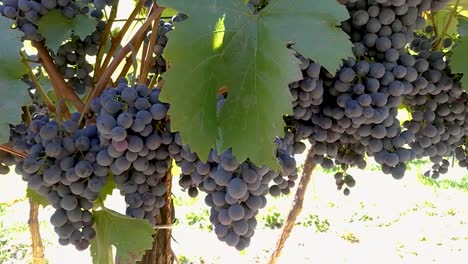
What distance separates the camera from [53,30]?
82cm

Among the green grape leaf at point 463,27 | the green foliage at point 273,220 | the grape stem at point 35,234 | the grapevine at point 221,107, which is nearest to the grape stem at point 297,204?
the grapevine at point 221,107

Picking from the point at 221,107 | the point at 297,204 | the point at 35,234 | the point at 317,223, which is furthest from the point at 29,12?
the point at 317,223

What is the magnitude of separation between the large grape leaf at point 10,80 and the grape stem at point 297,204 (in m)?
0.75

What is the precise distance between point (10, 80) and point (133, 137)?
19cm

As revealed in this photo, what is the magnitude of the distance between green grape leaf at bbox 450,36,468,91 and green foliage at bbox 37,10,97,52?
1.83ft

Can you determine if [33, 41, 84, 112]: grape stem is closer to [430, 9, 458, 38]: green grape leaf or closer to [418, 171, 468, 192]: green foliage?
[430, 9, 458, 38]: green grape leaf

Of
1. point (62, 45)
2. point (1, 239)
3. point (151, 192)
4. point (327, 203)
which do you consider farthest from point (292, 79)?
point (327, 203)

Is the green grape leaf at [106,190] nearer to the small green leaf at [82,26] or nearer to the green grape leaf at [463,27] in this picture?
the small green leaf at [82,26]

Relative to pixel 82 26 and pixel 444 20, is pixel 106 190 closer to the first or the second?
A: pixel 82 26

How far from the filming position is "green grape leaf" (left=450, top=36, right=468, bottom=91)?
2.61ft

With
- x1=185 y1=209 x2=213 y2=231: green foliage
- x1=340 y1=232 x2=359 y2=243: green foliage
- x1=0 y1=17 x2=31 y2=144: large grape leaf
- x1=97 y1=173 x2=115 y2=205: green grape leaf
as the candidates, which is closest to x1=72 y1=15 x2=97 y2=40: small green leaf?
x1=0 y1=17 x2=31 y2=144: large grape leaf

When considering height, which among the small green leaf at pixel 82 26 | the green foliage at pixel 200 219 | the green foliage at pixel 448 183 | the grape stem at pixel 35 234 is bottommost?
the green foliage at pixel 448 183

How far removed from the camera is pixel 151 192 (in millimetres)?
760

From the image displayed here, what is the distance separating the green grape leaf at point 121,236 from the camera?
75cm
